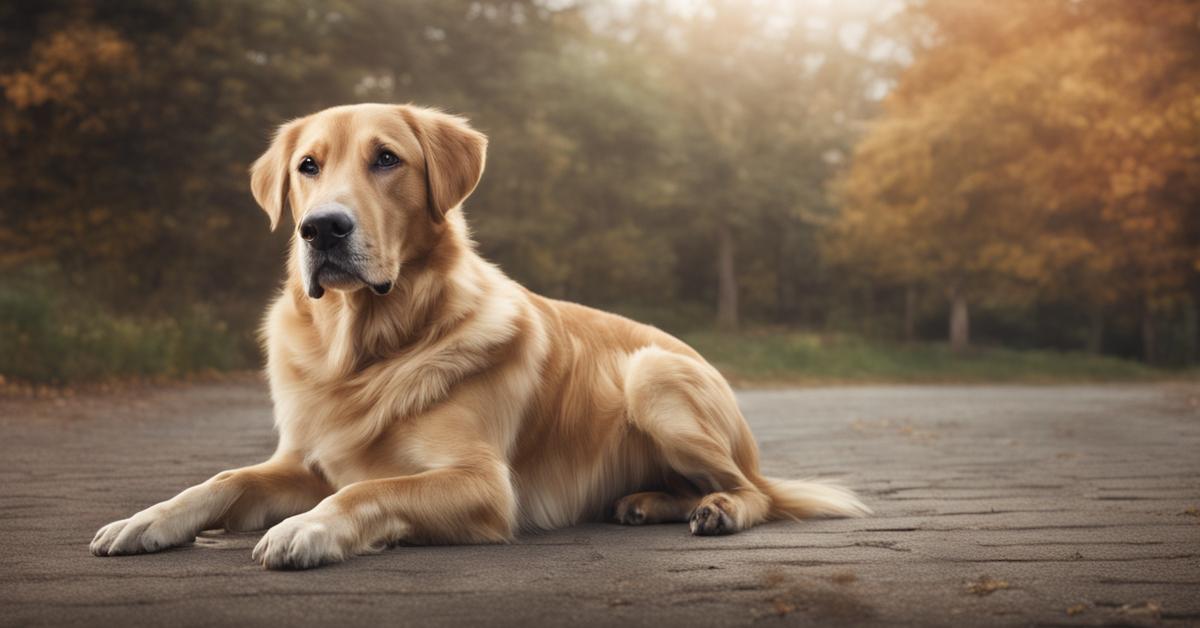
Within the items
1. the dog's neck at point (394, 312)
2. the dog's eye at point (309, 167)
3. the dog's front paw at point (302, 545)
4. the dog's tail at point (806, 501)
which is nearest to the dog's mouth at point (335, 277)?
the dog's neck at point (394, 312)

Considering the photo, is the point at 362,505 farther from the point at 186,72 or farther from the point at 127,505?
the point at 186,72

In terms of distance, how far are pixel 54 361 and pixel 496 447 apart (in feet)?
28.0

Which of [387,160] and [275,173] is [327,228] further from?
[275,173]

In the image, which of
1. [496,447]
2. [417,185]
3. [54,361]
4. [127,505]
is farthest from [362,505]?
[54,361]

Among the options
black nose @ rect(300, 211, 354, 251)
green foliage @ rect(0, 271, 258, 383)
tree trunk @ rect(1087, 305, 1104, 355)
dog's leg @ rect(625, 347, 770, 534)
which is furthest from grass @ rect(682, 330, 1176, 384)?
black nose @ rect(300, 211, 354, 251)

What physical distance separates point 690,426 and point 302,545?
5.63 ft

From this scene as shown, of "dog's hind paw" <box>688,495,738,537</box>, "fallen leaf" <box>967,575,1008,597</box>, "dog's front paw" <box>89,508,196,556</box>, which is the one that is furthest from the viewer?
"dog's hind paw" <box>688,495,738,537</box>

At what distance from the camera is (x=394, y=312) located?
3697 mm

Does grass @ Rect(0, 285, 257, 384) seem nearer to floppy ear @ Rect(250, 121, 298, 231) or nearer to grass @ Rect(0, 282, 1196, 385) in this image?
grass @ Rect(0, 282, 1196, 385)

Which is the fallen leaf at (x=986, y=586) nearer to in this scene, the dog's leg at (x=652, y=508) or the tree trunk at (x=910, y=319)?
the dog's leg at (x=652, y=508)

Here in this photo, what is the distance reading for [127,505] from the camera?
4.21 meters

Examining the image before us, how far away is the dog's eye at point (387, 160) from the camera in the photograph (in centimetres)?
369

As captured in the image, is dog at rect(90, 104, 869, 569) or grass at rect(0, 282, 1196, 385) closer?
dog at rect(90, 104, 869, 569)

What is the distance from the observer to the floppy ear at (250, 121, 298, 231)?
3959mm
